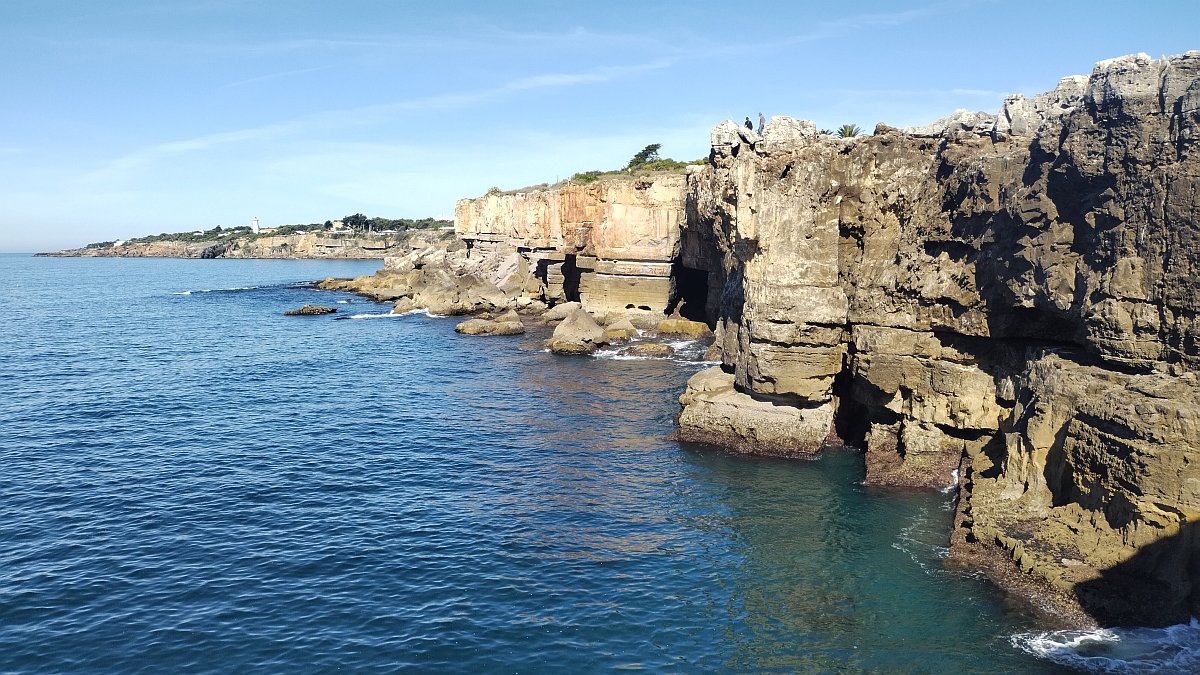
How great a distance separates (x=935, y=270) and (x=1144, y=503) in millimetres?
12031

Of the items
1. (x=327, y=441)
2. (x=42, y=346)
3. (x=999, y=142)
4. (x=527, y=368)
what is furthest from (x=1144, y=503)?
(x=42, y=346)

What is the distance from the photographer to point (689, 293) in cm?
7344

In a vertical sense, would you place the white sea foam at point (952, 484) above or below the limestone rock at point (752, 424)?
below

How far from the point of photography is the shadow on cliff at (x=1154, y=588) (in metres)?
17.3

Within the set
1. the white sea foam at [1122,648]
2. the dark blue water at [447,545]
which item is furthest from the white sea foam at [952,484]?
the white sea foam at [1122,648]

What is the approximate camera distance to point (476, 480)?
29141 mm

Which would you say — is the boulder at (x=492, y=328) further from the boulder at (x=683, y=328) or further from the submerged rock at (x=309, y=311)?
the submerged rock at (x=309, y=311)

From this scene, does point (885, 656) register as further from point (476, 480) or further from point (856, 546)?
point (476, 480)

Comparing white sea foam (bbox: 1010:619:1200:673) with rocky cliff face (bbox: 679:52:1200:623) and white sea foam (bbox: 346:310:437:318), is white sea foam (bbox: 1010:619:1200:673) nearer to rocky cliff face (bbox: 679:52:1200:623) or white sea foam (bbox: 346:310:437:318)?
rocky cliff face (bbox: 679:52:1200:623)

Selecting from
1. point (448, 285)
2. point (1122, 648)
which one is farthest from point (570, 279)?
point (1122, 648)

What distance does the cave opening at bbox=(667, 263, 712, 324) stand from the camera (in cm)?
7038

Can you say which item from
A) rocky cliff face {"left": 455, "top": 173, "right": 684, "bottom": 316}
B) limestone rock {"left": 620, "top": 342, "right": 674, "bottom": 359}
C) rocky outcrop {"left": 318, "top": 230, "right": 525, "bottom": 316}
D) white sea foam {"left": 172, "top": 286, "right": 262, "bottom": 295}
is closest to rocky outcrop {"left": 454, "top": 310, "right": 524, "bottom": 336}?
rocky cliff face {"left": 455, "top": 173, "right": 684, "bottom": 316}

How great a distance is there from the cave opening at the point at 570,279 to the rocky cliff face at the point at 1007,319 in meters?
40.6

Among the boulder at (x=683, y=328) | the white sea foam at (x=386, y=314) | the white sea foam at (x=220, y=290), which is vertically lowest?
the boulder at (x=683, y=328)
